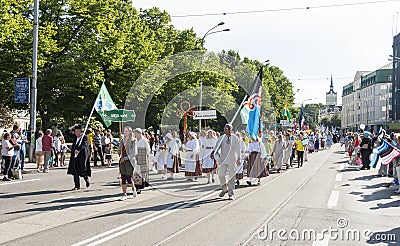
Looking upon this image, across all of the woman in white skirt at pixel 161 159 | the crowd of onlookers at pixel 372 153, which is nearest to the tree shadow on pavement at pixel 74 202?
the woman in white skirt at pixel 161 159

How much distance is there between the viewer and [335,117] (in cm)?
15562

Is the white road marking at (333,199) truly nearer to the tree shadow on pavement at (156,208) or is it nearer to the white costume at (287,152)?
the tree shadow on pavement at (156,208)

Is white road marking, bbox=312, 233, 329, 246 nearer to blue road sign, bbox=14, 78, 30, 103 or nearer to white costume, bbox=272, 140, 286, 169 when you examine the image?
white costume, bbox=272, 140, 286, 169

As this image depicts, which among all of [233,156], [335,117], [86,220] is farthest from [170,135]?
[335,117]

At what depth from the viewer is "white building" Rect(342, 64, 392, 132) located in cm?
11138

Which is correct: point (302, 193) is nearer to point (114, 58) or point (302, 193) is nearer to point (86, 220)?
point (86, 220)

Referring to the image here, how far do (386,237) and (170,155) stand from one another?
35.0 ft

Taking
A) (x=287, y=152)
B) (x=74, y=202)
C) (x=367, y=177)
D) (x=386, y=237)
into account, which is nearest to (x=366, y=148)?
(x=287, y=152)

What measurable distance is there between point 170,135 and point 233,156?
18.7 ft

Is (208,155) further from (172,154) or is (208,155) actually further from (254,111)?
(254,111)

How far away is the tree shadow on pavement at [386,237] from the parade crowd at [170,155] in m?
4.56

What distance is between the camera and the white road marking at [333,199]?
11.7 metres

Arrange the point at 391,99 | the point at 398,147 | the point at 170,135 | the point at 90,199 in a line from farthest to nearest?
1. the point at 391,99
2. the point at 170,135
3. the point at 398,147
4. the point at 90,199

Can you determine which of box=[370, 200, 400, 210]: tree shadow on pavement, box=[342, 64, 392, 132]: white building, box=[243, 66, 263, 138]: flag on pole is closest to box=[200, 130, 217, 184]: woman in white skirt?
box=[243, 66, 263, 138]: flag on pole
